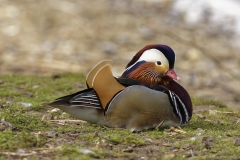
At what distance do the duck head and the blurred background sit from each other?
12.5 feet

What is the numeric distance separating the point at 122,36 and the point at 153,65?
274 inches

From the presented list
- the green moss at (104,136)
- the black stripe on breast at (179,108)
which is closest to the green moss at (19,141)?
the green moss at (104,136)

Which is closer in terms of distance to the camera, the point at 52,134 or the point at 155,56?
A: the point at 52,134

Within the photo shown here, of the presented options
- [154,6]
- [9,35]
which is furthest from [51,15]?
[154,6]

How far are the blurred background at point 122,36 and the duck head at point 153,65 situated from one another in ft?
12.5

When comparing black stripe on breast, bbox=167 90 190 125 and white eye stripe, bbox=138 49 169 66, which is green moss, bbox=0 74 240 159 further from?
white eye stripe, bbox=138 49 169 66

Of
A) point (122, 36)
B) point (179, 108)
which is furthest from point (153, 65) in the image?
point (122, 36)

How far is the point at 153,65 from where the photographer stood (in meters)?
5.12

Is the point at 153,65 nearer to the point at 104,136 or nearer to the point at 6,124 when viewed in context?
the point at 104,136

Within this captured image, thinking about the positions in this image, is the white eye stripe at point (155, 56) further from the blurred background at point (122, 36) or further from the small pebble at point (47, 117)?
the blurred background at point (122, 36)

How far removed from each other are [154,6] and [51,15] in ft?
11.2

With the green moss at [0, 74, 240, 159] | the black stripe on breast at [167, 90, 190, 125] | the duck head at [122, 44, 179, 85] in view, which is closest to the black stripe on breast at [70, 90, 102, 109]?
the green moss at [0, 74, 240, 159]

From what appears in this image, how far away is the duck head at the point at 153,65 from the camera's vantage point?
504 centimetres

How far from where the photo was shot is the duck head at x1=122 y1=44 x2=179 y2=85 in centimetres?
504
